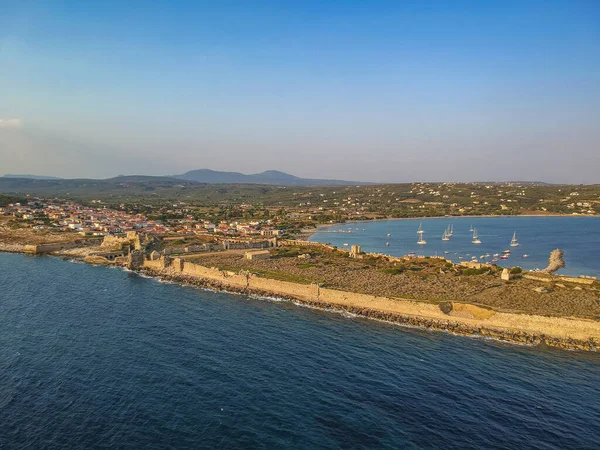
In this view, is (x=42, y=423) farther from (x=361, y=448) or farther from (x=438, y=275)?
(x=438, y=275)

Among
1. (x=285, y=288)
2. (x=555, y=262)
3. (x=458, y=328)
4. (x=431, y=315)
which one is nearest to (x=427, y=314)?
(x=431, y=315)

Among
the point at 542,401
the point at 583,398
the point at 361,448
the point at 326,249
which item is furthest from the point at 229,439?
the point at 326,249

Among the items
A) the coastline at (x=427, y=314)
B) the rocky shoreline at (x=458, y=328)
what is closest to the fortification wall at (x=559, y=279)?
the coastline at (x=427, y=314)

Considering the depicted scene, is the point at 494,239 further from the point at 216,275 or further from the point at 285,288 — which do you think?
the point at 216,275

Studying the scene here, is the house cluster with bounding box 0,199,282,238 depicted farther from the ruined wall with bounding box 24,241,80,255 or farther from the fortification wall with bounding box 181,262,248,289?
the fortification wall with bounding box 181,262,248,289

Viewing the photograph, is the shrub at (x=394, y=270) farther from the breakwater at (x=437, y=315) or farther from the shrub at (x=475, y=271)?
the breakwater at (x=437, y=315)

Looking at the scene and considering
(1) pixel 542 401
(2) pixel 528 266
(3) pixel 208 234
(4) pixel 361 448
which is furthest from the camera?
(3) pixel 208 234
